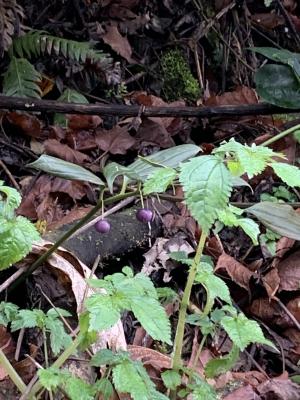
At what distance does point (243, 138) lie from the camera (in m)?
2.86

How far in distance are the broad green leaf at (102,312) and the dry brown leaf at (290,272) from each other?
44.9 inches

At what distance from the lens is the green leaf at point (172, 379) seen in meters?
1.31

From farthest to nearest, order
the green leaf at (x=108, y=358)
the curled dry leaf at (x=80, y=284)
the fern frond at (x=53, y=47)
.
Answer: the fern frond at (x=53, y=47) → the curled dry leaf at (x=80, y=284) → the green leaf at (x=108, y=358)

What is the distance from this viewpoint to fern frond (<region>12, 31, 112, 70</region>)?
2.63 metres

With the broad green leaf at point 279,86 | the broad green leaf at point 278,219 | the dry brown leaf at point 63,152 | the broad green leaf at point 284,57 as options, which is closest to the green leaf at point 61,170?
the broad green leaf at point 278,219

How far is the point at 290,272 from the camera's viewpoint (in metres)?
2.17

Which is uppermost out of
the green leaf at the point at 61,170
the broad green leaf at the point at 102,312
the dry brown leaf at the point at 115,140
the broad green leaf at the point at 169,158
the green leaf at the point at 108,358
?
the green leaf at the point at 61,170

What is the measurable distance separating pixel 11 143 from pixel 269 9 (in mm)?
1888

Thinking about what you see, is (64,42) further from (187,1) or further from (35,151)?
(187,1)

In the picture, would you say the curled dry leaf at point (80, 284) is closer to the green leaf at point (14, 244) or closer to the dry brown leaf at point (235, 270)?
the green leaf at point (14, 244)

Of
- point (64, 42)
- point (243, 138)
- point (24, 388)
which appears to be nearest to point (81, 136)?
point (64, 42)

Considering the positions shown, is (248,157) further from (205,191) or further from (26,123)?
(26,123)

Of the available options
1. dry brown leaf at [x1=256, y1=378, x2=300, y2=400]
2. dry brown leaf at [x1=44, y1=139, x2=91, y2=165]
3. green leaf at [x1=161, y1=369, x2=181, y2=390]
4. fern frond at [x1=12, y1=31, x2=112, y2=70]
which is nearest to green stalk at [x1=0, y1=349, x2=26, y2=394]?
green leaf at [x1=161, y1=369, x2=181, y2=390]

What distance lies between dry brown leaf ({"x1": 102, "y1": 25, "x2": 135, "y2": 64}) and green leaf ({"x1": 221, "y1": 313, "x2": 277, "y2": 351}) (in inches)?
76.4
